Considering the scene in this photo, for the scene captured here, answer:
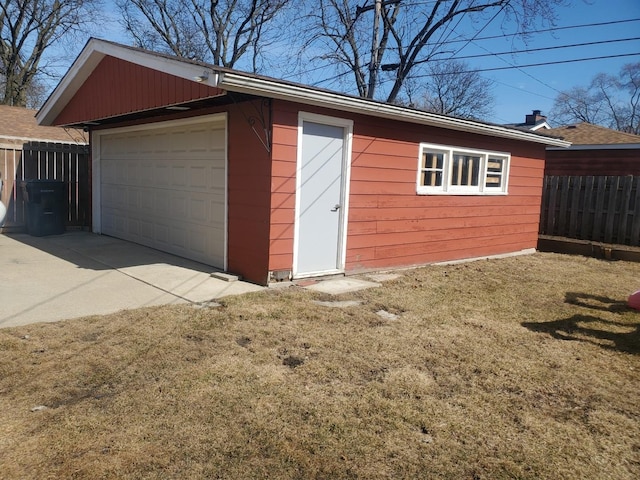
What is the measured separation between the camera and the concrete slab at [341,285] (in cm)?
636

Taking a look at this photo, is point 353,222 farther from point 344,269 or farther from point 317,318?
point 317,318

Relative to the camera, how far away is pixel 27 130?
539 inches

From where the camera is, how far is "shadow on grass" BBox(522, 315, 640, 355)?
4.73 metres

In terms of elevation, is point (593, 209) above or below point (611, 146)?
below

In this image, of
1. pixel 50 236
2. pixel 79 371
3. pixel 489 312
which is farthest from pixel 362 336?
pixel 50 236

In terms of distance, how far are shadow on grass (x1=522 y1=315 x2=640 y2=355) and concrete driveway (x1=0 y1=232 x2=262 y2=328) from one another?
3.48m

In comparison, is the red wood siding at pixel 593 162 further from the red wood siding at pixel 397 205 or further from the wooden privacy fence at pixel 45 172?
the wooden privacy fence at pixel 45 172

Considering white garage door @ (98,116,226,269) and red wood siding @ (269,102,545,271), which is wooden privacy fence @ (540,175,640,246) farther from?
white garage door @ (98,116,226,269)

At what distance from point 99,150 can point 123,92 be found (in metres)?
3.32

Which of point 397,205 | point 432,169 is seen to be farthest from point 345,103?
point 432,169

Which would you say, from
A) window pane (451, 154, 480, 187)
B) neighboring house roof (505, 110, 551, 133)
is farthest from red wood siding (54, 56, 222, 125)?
neighboring house roof (505, 110, 551, 133)

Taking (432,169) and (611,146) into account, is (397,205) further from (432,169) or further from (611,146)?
(611,146)

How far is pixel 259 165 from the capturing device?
245 inches

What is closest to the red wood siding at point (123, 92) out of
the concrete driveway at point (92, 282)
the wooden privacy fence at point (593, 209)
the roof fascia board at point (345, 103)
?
the roof fascia board at point (345, 103)
